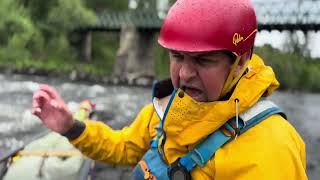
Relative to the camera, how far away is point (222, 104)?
1596 mm

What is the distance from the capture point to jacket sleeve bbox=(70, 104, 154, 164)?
2.17 metres

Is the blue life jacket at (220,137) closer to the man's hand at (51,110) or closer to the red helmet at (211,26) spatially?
the red helmet at (211,26)

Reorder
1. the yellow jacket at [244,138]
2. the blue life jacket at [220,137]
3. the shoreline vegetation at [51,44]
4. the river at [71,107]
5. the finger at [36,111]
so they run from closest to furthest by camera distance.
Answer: the yellow jacket at [244,138], the blue life jacket at [220,137], the finger at [36,111], the river at [71,107], the shoreline vegetation at [51,44]

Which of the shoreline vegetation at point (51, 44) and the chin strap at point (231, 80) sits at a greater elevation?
the chin strap at point (231, 80)

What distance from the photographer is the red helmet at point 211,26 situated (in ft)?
5.18

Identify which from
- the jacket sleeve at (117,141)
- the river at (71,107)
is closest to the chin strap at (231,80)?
the jacket sleeve at (117,141)

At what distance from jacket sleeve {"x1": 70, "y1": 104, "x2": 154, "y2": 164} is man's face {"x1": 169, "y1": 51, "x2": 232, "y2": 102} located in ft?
1.73

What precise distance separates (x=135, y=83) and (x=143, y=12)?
9.97 m

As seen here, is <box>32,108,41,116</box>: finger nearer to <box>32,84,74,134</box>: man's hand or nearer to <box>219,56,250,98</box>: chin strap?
<box>32,84,74,134</box>: man's hand

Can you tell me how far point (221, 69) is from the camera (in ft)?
5.30

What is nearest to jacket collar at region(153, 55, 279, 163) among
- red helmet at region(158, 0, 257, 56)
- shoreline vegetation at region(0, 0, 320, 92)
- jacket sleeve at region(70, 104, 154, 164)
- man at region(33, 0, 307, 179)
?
man at region(33, 0, 307, 179)

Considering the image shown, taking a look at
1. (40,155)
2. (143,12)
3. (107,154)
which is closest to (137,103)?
(40,155)

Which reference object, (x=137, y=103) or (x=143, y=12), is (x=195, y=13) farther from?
(x=143, y=12)

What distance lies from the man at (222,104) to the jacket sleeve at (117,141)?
415mm
